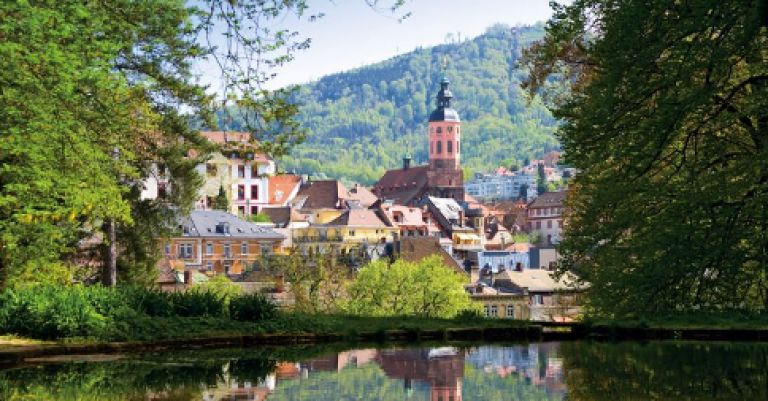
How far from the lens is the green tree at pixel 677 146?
611 inches

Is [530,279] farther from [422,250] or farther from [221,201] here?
[221,201]

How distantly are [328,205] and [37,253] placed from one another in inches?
5969

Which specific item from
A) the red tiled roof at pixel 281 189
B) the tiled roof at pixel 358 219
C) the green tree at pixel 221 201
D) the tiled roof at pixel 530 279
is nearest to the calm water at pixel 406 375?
the tiled roof at pixel 530 279

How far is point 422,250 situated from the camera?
399ft

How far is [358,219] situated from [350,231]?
3025 millimetres

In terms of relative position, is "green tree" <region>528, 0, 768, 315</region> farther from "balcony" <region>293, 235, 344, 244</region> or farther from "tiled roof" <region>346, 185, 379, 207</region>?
"tiled roof" <region>346, 185, 379, 207</region>

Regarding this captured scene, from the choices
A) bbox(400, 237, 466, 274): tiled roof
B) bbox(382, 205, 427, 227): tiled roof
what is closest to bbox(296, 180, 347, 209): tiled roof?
bbox(382, 205, 427, 227): tiled roof

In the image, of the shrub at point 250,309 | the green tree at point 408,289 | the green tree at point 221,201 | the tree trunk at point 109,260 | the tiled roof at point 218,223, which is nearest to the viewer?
the shrub at point 250,309

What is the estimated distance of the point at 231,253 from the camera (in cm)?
12050

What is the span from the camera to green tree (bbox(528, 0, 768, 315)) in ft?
51.0

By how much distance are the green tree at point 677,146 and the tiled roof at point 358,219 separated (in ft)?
440

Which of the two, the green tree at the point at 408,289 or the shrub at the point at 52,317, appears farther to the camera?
the green tree at the point at 408,289

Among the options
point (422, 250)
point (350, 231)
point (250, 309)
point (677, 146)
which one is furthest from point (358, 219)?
point (250, 309)

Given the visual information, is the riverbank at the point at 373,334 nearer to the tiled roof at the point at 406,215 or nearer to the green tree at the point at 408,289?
the green tree at the point at 408,289
